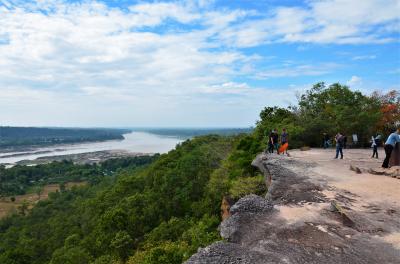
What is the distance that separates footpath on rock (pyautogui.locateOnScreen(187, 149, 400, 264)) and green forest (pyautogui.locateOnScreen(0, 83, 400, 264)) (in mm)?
3626

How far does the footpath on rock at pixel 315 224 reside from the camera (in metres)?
5.82

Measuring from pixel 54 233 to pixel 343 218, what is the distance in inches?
1332

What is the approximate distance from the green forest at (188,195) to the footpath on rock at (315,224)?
11.9ft

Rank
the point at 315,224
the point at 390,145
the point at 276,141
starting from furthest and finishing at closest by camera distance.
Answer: the point at 276,141 < the point at 390,145 < the point at 315,224

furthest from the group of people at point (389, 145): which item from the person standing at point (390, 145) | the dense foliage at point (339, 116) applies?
the dense foliage at point (339, 116)

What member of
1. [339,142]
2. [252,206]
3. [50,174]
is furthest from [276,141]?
[50,174]

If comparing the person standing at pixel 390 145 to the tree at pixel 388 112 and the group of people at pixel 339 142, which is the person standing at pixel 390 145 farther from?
the tree at pixel 388 112

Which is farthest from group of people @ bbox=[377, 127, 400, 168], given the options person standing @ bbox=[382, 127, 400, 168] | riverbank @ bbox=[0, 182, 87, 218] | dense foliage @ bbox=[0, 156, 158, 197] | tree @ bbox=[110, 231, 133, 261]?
dense foliage @ bbox=[0, 156, 158, 197]

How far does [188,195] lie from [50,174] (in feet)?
242

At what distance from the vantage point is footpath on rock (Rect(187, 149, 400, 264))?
5820mm

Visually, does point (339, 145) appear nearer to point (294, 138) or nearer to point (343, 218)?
point (294, 138)

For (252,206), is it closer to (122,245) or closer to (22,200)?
(122,245)

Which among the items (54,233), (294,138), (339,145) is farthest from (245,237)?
(54,233)

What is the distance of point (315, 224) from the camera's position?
23.3ft
